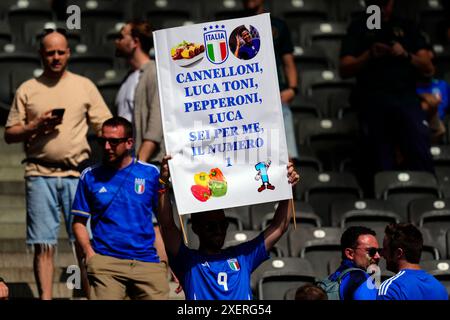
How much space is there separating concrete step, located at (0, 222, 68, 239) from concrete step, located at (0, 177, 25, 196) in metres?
0.69

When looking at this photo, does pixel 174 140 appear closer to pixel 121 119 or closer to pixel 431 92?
pixel 121 119

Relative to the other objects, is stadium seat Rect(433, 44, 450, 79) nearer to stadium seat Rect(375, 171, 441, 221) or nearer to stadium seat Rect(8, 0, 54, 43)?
stadium seat Rect(375, 171, 441, 221)

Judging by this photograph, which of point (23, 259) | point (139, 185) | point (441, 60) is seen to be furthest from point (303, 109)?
point (139, 185)

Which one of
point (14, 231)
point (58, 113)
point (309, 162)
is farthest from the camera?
point (309, 162)

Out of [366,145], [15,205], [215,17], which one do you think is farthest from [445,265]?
[215,17]

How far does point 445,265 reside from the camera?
10.6 m

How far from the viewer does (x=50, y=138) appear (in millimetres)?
10195

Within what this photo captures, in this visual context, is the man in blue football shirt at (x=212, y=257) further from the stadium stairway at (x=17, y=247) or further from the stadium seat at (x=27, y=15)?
the stadium seat at (x=27, y=15)

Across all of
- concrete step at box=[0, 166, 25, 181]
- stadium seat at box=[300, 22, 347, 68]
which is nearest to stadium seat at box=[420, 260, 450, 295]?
concrete step at box=[0, 166, 25, 181]

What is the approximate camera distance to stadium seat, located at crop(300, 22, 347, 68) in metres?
14.6

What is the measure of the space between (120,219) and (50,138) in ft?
4.24

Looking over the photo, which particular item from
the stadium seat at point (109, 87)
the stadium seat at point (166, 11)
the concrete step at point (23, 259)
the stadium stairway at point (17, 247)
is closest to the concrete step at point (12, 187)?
the stadium stairway at point (17, 247)

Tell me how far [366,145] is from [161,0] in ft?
11.5

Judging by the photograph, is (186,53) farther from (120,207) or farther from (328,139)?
(328,139)
